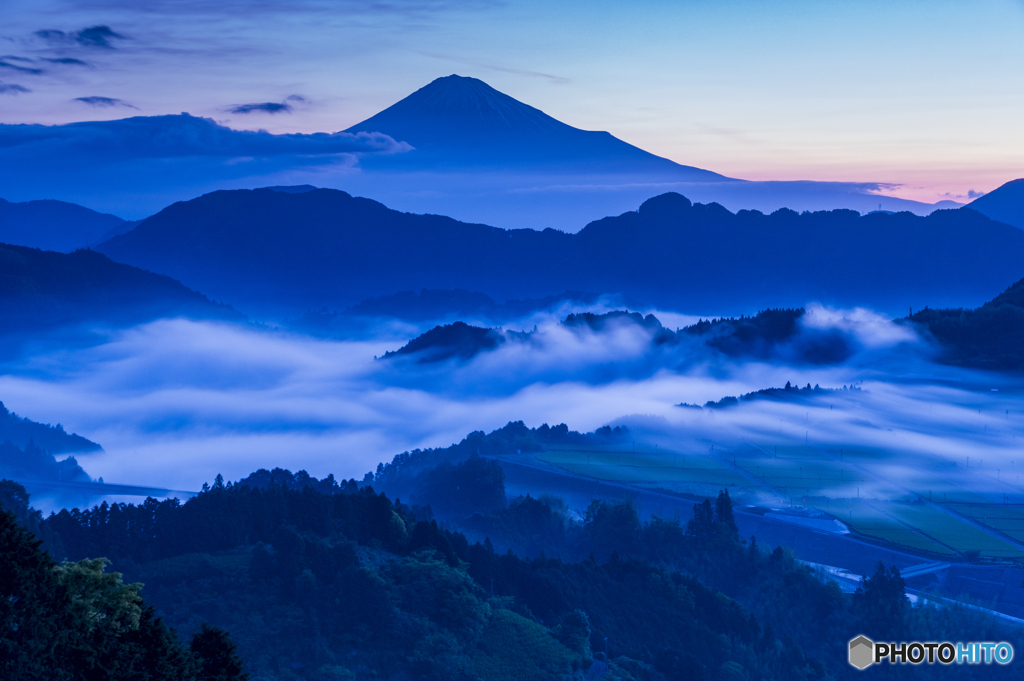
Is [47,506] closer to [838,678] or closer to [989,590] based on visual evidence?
[838,678]

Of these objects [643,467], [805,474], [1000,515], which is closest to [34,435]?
[643,467]

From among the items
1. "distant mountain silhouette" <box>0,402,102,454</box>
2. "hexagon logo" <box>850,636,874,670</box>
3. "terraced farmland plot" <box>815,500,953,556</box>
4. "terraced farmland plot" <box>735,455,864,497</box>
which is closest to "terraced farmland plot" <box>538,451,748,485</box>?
"terraced farmland plot" <box>735,455,864,497</box>

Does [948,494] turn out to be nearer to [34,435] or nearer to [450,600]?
[450,600]

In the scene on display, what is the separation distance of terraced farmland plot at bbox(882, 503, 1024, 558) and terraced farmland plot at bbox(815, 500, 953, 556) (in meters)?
1.23

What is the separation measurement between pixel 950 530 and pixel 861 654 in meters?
35.6

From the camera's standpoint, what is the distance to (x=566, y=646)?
153ft

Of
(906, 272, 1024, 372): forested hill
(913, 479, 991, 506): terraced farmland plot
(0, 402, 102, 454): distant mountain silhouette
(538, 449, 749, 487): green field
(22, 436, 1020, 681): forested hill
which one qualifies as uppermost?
(906, 272, 1024, 372): forested hill

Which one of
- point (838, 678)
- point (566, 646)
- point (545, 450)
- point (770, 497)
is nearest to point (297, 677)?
point (566, 646)

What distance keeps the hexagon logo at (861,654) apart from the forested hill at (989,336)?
103650mm

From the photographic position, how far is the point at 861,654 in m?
56.6

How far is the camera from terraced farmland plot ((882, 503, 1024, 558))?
8094cm

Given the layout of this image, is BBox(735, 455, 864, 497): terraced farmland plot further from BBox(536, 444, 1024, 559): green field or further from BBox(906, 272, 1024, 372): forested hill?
BBox(906, 272, 1024, 372): forested hill

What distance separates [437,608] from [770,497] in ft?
192

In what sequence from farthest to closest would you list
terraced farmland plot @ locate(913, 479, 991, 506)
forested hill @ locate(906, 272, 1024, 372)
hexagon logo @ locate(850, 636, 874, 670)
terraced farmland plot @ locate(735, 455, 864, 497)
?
forested hill @ locate(906, 272, 1024, 372) → terraced farmland plot @ locate(735, 455, 864, 497) → terraced farmland plot @ locate(913, 479, 991, 506) → hexagon logo @ locate(850, 636, 874, 670)
